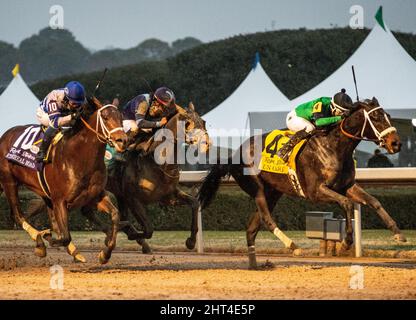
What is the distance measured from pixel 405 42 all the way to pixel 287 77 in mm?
5016

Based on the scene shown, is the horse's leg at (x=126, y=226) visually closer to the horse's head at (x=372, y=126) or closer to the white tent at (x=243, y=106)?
the horse's head at (x=372, y=126)

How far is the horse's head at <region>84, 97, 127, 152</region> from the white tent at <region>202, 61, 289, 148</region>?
12881 millimetres

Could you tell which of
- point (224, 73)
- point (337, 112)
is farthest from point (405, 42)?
point (337, 112)

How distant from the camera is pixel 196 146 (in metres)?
10.3

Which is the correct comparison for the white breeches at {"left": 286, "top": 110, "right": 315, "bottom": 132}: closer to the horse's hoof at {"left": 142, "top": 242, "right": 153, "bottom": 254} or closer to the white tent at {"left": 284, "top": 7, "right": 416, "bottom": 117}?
the horse's hoof at {"left": 142, "top": 242, "right": 153, "bottom": 254}

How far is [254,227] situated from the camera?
34.5 ft

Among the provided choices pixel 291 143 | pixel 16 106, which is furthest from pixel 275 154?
pixel 16 106

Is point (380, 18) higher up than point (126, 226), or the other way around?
point (380, 18)

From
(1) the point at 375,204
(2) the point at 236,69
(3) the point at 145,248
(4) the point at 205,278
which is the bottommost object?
(4) the point at 205,278

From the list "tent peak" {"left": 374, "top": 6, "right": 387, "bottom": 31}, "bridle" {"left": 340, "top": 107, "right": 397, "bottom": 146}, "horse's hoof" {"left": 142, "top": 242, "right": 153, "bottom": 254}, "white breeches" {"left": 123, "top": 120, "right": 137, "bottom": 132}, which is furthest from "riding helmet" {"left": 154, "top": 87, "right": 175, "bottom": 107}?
"tent peak" {"left": 374, "top": 6, "right": 387, "bottom": 31}

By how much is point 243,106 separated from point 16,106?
220 inches

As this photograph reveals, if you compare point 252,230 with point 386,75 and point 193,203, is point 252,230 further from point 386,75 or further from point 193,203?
point 386,75

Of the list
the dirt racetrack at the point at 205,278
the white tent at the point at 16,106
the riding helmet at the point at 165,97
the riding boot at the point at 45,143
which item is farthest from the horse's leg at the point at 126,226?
the white tent at the point at 16,106

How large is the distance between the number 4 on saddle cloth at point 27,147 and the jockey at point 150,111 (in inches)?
40.5
